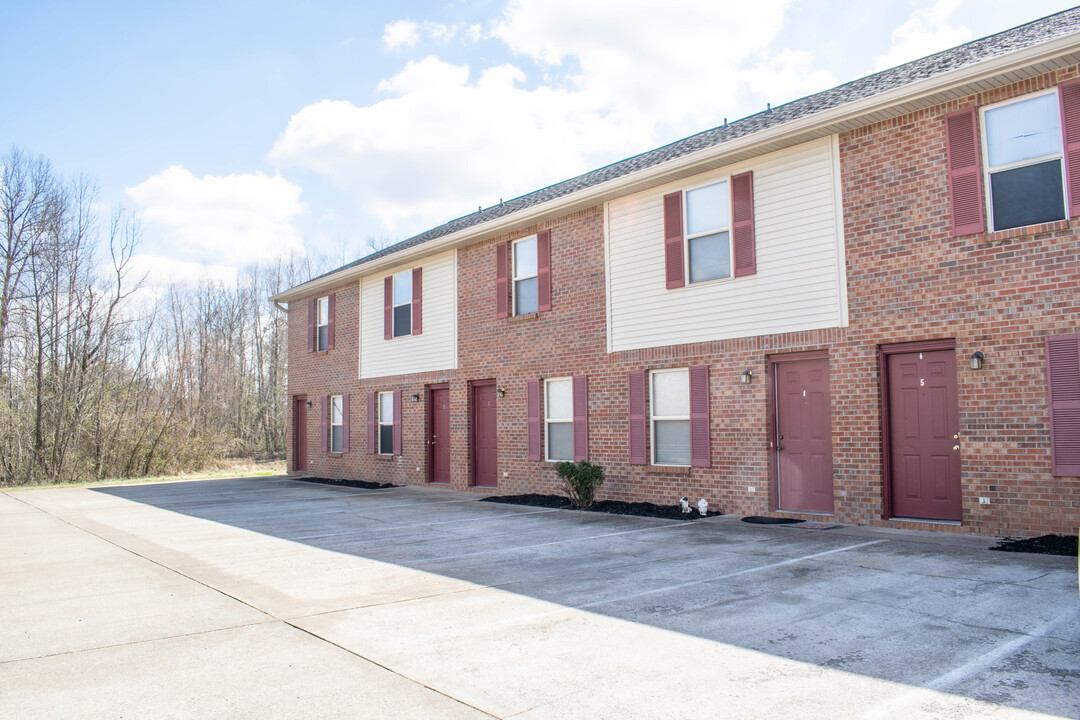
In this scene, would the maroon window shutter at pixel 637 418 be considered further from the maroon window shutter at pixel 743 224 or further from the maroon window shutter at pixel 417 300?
the maroon window shutter at pixel 417 300

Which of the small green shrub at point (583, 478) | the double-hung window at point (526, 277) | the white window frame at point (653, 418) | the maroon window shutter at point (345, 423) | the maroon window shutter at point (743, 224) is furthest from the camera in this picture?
the maroon window shutter at point (345, 423)

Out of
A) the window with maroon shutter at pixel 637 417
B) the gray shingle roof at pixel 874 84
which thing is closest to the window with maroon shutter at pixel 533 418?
the window with maroon shutter at pixel 637 417

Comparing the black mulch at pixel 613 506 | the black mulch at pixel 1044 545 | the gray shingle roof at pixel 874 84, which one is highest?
the gray shingle roof at pixel 874 84

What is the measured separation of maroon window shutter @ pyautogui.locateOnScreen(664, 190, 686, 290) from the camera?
1094 cm

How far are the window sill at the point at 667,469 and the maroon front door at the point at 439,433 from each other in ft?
19.3

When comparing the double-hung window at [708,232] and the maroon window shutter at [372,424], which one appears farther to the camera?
the maroon window shutter at [372,424]

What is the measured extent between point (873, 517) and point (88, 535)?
10009 millimetres

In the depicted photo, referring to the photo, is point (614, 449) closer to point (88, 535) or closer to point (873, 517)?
point (873, 517)

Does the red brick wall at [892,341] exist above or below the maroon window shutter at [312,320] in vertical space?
below

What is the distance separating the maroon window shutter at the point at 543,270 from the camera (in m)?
13.2

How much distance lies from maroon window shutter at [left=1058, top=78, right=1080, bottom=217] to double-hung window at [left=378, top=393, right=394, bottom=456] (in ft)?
44.8

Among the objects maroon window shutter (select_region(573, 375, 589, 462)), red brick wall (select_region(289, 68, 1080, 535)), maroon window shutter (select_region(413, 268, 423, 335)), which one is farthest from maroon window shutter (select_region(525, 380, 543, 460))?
maroon window shutter (select_region(413, 268, 423, 335))

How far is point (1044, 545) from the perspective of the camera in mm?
7004

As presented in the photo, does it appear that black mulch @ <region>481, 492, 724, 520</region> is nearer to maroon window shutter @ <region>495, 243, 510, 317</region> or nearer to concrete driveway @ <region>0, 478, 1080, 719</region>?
concrete driveway @ <region>0, 478, 1080, 719</region>
